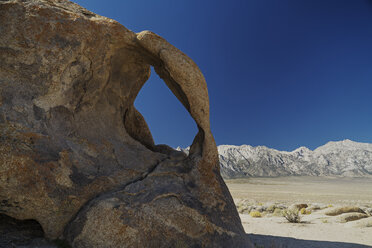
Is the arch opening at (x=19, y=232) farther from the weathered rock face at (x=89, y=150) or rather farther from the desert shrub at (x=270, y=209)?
the desert shrub at (x=270, y=209)

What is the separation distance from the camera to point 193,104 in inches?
262

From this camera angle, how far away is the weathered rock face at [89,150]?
4418mm

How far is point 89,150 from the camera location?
5578 millimetres

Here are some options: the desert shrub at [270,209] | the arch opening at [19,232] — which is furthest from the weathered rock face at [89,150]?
the desert shrub at [270,209]

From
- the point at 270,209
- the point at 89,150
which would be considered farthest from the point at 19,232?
the point at 270,209

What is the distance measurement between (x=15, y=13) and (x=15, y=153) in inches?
133

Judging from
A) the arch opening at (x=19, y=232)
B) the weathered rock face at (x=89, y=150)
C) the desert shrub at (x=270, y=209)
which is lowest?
the desert shrub at (x=270, y=209)

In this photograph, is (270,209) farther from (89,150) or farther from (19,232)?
(19,232)

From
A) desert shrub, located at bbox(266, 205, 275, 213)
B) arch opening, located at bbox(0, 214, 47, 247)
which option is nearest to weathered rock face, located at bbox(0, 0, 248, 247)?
arch opening, located at bbox(0, 214, 47, 247)

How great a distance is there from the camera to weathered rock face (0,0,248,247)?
4.42m

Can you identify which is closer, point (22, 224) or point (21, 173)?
point (21, 173)

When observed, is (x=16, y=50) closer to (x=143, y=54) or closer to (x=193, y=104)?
(x=143, y=54)

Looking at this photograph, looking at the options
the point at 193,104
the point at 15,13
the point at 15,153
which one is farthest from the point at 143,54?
the point at 15,153

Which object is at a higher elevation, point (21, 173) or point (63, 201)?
point (21, 173)
